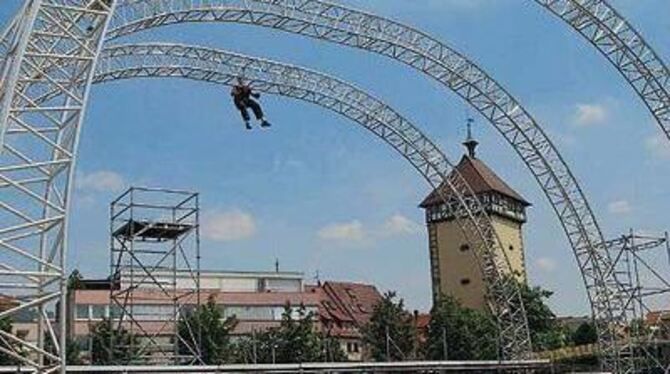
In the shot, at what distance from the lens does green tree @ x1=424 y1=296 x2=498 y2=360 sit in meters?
46.1

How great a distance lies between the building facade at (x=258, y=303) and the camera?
52906mm

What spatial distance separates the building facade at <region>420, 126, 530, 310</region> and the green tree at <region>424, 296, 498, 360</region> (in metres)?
17.9

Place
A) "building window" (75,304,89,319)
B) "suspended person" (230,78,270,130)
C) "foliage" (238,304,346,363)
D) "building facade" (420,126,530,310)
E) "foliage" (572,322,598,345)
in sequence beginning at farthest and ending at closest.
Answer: "building facade" (420,126,530,310) < "foliage" (572,322,598,345) < "building window" (75,304,89,319) < "foliage" (238,304,346,363) < "suspended person" (230,78,270,130)

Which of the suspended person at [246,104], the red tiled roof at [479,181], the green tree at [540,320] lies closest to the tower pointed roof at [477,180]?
the red tiled roof at [479,181]

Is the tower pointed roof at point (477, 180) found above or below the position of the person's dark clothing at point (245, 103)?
above

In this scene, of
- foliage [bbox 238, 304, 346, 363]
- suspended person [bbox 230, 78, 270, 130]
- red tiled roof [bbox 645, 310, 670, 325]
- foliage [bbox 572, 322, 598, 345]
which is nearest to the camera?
suspended person [bbox 230, 78, 270, 130]

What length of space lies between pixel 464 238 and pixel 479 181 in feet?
21.0

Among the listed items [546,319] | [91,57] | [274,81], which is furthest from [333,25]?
[546,319]

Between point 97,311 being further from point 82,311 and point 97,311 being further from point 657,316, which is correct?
point 657,316

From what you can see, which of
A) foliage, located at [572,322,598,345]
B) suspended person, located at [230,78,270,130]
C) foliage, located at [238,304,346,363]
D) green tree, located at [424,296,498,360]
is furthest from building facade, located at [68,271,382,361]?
suspended person, located at [230,78,270,130]

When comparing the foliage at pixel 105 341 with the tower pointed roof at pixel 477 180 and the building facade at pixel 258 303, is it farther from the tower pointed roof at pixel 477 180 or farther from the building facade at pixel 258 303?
the tower pointed roof at pixel 477 180

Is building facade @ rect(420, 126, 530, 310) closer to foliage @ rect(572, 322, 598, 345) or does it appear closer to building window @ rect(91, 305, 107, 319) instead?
foliage @ rect(572, 322, 598, 345)

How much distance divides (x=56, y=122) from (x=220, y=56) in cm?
1116

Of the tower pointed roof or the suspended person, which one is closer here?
the suspended person
